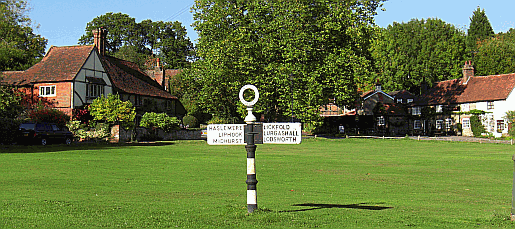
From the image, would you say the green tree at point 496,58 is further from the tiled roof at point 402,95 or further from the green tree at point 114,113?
the green tree at point 114,113

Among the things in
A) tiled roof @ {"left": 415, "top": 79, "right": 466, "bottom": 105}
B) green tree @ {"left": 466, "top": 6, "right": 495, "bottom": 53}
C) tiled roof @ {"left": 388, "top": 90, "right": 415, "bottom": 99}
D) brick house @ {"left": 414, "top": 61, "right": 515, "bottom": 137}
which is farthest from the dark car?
green tree @ {"left": 466, "top": 6, "right": 495, "bottom": 53}

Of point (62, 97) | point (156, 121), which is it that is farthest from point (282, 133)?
point (62, 97)

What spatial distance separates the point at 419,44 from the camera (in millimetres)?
97688

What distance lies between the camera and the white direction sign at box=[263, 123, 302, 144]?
31.1ft

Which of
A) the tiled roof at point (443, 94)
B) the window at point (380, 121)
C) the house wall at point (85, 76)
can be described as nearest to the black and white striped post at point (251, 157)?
the house wall at point (85, 76)

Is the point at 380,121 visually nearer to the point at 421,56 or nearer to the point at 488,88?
the point at 488,88

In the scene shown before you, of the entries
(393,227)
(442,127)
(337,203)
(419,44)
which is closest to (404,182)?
(337,203)

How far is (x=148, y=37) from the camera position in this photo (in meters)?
117

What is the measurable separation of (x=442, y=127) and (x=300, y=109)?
1419 inches

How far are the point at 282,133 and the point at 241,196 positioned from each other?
14.9 feet

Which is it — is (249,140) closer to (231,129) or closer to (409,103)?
(231,129)

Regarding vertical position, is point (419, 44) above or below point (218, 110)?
above

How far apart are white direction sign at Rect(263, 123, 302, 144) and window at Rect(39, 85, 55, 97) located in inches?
1893

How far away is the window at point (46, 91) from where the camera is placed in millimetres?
53125
